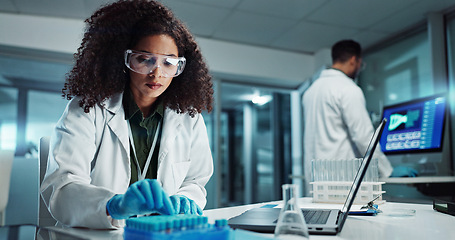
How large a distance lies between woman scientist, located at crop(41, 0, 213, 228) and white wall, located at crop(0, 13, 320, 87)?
8.48 feet

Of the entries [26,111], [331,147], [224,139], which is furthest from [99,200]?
[224,139]

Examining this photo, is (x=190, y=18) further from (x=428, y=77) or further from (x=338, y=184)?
(x=338, y=184)

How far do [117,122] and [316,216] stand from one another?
0.71 m

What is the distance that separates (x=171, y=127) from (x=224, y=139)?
6.49 meters

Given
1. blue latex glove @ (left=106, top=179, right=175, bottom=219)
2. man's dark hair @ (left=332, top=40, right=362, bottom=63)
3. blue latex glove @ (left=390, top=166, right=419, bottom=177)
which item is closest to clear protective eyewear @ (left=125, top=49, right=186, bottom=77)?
blue latex glove @ (left=106, top=179, right=175, bottom=219)

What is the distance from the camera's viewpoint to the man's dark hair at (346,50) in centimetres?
277

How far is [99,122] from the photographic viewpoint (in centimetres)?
126

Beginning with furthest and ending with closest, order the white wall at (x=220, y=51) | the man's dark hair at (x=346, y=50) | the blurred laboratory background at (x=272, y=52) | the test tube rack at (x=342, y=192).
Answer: the white wall at (x=220, y=51) → the blurred laboratory background at (x=272, y=52) → the man's dark hair at (x=346, y=50) → the test tube rack at (x=342, y=192)

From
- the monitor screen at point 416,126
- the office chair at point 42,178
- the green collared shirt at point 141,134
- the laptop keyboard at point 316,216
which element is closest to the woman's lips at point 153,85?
the green collared shirt at point 141,134

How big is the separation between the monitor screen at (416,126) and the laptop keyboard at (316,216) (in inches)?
69.0

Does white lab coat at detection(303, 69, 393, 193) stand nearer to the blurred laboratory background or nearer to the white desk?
the blurred laboratory background

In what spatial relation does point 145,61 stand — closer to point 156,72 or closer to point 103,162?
point 156,72

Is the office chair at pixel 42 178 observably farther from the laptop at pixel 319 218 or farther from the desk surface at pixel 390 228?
the laptop at pixel 319 218

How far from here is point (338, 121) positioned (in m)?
2.58
